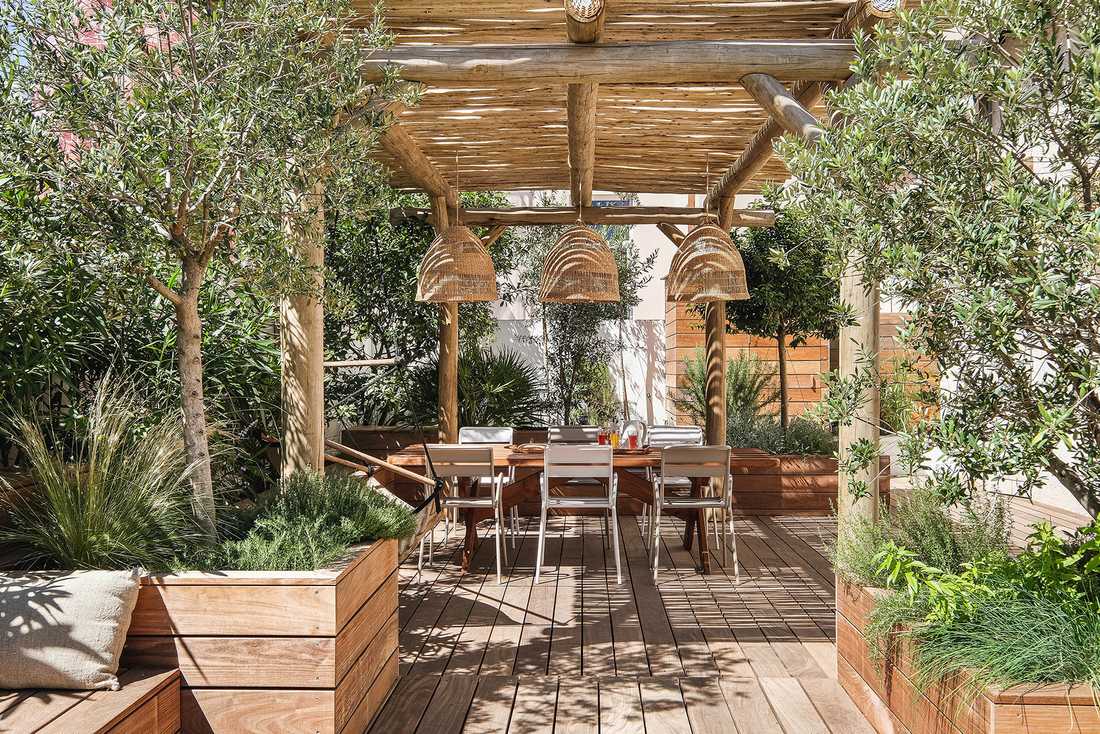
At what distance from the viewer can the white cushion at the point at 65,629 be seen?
2.59 meters

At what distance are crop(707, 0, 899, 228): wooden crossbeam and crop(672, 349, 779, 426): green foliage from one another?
2520 millimetres

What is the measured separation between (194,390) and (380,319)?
5.80 meters

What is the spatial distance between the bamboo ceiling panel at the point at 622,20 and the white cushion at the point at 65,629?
304 cm

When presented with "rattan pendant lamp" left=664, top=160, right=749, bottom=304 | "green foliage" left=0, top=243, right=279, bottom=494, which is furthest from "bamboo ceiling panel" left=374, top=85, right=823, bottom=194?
"green foliage" left=0, top=243, right=279, bottom=494

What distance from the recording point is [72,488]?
309cm

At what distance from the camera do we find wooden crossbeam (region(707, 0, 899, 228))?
14.0 ft

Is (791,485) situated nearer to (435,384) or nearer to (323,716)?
(435,384)

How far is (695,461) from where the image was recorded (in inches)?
223

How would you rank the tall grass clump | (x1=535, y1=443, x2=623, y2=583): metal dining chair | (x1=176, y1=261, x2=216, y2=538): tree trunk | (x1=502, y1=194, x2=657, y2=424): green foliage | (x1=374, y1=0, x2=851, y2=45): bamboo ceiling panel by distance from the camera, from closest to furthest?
1. the tall grass clump
2. (x1=176, y1=261, x2=216, y2=538): tree trunk
3. (x1=374, y1=0, x2=851, y2=45): bamboo ceiling panel
4. (x1=535, y1=443, x2=623, y2=583): metal dining chair
5. (x1=502, y1=194, x2=657, y2=424): green foliage

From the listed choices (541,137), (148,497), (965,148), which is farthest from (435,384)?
(965,148)

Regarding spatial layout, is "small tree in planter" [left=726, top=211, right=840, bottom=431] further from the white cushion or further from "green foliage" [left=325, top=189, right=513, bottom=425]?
the white cushion

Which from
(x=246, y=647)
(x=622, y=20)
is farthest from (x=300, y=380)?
(x=622, y=20)

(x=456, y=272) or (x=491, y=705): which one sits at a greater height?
(x=456, y=272)

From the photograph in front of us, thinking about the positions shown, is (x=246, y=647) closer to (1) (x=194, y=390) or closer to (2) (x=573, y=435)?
(1) (x=194, y=390)
